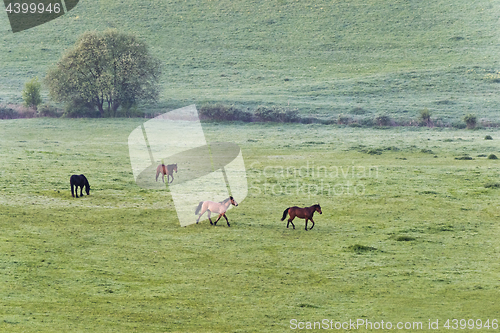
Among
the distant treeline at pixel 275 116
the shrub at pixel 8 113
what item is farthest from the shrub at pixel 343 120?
the shrub at pixel 8 113

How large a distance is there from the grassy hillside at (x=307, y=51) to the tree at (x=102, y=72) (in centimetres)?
875

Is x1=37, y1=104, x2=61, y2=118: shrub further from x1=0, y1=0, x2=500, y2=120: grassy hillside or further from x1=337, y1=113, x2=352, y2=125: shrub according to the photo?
x1=337, y1=113, x2=352, y2=125: shrub

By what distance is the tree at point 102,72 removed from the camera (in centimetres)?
6806

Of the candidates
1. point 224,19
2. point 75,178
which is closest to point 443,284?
point 75,178

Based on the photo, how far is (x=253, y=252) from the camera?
1945 centimetres

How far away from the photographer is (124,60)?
69.2 metres

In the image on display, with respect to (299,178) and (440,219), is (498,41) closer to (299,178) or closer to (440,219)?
(299,178)

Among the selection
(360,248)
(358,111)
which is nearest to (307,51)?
(358,111)

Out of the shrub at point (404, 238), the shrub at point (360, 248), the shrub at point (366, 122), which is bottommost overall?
A: the shrub at point (366, 122)

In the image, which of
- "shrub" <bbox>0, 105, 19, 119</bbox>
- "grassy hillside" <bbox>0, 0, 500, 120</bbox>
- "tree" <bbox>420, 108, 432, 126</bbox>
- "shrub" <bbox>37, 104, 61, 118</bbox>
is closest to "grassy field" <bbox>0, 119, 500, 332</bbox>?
"tree" <bbox>420, 108, 432, 126</bbox>

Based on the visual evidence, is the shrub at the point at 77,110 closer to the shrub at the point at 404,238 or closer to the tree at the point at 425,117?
the tree at the point at 425,117

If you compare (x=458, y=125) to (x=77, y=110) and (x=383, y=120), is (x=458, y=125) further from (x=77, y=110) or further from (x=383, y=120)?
(x=77, y=110)

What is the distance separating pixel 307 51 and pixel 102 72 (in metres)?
45.1

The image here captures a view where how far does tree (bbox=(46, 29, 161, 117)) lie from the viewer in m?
68.1
